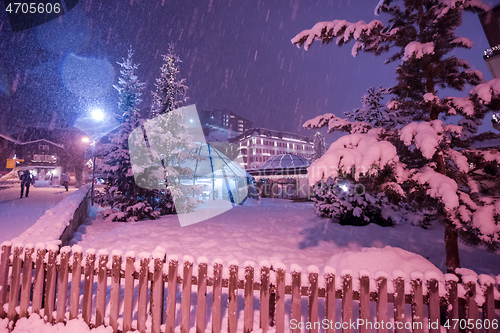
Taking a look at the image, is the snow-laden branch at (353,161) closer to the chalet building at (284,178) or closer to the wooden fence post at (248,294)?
the wooden fence post at (248,294)

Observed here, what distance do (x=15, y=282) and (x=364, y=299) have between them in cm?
459

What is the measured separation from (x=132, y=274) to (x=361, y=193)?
8.66 meters

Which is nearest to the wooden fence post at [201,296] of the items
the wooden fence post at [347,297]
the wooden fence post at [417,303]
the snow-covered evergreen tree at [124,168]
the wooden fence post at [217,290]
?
the wooden fence post at [217,290]

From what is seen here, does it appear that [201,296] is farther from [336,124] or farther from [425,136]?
[336,124]

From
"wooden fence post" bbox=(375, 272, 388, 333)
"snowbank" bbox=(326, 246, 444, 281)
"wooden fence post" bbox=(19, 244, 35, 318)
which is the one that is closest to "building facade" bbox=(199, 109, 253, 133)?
"snowbank" bbox=(326, 246, 444, 281)

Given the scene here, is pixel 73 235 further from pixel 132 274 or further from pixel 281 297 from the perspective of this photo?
pixel 281 297

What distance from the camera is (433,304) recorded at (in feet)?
7.67

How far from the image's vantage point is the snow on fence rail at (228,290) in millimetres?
2346

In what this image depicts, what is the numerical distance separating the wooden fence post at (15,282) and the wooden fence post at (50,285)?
485 mm

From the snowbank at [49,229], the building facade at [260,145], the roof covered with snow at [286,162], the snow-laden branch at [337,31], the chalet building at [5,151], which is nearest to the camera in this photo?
the snow-laden branch at [337,31]

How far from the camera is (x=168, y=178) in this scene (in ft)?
35.7

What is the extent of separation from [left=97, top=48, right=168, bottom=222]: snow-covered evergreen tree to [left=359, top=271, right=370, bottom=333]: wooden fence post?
9.16 metres

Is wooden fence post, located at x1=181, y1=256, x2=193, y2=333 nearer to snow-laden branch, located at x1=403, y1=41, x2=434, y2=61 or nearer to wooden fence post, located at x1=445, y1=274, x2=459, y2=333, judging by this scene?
wooden fence post, located at x1=445, y1=274, x2=459, y2=333

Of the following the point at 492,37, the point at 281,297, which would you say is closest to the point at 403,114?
the point at 281,297
